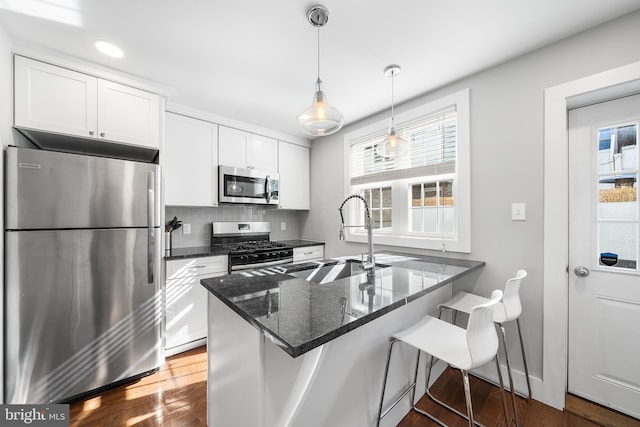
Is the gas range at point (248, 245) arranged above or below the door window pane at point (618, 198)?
below

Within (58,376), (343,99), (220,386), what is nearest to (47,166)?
(58,376)

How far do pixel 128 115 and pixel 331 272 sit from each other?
211 cm

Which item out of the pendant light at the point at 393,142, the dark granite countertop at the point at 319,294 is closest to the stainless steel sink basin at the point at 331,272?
the dark granite countertop at the point at 319,294

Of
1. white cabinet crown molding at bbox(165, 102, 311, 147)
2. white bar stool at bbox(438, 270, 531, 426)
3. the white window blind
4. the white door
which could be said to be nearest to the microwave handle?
white cabinet crown molding at bbox(165, 102, 311, 147)

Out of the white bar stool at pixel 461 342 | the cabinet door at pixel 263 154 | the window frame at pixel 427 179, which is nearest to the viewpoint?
the white bar stool at pixel 461 342

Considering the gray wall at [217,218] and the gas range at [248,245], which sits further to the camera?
the gray wall at [217,218]

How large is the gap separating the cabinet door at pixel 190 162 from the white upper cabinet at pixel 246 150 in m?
0.10

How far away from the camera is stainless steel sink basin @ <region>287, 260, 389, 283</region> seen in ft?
5.12

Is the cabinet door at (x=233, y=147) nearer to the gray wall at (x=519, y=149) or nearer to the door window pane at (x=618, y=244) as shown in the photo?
the gray wall at (x=519, y=149)

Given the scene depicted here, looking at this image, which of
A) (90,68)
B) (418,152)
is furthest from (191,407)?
(418,152)

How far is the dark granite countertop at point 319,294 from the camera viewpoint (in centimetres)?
85

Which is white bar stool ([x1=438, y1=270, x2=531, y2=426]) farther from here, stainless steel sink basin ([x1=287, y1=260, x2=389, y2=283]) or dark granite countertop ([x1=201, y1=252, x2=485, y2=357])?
stainless steel sink basin ([x1=287, y1=260, x2=389, y2=283])

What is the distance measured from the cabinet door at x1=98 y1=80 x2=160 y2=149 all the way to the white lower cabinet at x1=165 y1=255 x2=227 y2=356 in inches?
44.3

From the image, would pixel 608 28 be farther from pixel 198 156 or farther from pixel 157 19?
pixel 198 156
